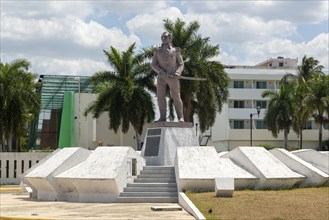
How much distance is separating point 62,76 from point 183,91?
81.5 ft

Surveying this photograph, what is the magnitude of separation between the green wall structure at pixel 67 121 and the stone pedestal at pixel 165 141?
3156 centimetres

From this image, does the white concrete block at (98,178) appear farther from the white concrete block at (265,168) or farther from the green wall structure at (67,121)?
the green wall structure at (67,121)

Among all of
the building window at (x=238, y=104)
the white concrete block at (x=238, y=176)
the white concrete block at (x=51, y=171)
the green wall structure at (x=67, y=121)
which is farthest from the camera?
the building window at (x=238, y=104)

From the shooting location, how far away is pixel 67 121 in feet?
187

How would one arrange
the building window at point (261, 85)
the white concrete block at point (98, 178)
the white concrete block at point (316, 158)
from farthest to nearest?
the building window at point (261, 85) → the white concrete block at point (316, 158) → the white concrete block at point (98, 178)

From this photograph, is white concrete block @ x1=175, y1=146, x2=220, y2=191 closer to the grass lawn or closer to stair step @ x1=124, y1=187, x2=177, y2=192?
stair step @ x1=124, y1=187, x2=177, y2=192

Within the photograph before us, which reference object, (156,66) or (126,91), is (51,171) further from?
(126,91)

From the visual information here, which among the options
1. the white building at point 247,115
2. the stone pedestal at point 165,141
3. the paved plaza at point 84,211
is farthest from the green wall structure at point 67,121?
the paved plaza at point 84,211

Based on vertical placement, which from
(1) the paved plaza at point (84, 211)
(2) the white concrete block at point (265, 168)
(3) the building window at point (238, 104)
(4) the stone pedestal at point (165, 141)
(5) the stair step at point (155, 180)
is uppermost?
(3) the building window at point (238, 104)

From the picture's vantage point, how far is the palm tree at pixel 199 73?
125 feet

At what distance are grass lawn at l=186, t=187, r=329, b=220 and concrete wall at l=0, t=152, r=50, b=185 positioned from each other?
18363 mm

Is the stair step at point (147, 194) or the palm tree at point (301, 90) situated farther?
the palm tree at point (301, 90)

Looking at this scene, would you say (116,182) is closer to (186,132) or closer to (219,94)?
(186,132)

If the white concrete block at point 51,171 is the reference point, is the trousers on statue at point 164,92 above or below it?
above
